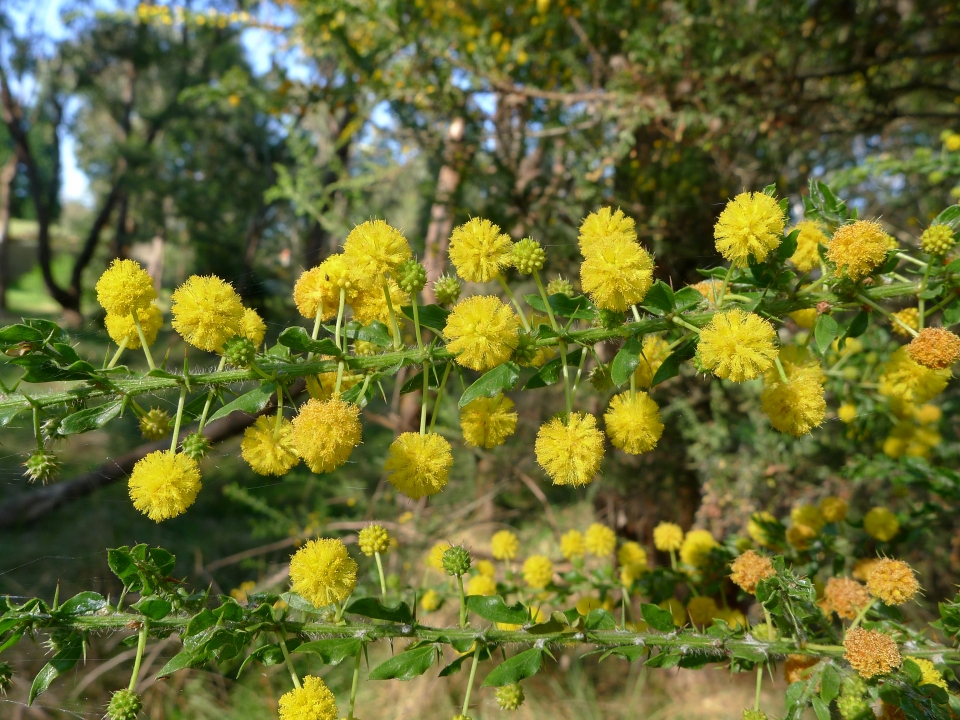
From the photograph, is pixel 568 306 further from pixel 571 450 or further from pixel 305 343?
pixel 305 343

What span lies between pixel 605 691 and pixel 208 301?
13.1 ft

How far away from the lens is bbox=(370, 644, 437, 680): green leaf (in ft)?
3.29

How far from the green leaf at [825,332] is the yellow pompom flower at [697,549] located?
1097 mm

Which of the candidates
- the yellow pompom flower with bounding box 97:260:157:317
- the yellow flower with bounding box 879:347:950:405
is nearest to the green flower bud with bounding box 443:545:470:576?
the yellow pompom flower with bounding box 97:260:157:317

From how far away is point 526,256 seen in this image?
3.56 feet

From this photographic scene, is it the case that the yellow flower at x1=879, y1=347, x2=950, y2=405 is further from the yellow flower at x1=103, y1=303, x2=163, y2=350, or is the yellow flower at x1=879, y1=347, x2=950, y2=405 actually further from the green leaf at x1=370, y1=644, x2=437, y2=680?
the yellow flower at x1=103, y1=303, x2=163, y2=350

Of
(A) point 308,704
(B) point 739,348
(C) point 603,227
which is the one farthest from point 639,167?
(A) point 308,704

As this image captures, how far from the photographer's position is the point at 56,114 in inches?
485

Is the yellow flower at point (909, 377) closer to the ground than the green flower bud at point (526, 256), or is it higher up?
closer to the ground

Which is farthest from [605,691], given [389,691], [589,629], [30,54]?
[30,54]

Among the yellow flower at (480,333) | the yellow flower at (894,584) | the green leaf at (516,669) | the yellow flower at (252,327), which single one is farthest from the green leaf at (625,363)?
the yellow flower at (894,584)

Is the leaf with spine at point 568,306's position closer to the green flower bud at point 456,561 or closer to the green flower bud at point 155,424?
the green flower bud at point 456,561

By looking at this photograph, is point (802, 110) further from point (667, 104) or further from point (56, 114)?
point (56, 114)

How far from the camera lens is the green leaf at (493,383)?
0.96 meters
